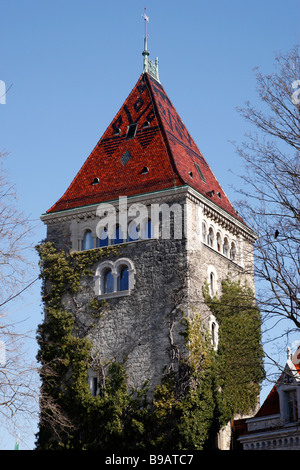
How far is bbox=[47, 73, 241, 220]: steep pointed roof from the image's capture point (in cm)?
3062

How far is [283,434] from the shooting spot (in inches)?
987

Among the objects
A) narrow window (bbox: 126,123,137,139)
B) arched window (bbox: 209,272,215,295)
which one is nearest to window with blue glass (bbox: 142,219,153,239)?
arched window (bbox: 209,272,215,295)

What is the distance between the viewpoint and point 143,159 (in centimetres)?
3141

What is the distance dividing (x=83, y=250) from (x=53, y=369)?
4.28 meters

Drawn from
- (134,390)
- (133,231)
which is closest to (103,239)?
(133,231)

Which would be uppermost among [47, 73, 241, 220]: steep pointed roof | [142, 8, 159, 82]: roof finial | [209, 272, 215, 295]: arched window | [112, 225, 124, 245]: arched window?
[142, 8, 159, 82]: roof finial

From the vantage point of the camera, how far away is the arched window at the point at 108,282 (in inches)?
1171

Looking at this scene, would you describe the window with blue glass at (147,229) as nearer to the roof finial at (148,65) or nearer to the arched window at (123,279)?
the arched window at (123,279)

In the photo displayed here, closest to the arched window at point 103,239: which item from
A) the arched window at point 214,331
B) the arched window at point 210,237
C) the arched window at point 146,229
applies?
the arched window at point 146,229

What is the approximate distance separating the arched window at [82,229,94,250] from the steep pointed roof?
1.10 metres

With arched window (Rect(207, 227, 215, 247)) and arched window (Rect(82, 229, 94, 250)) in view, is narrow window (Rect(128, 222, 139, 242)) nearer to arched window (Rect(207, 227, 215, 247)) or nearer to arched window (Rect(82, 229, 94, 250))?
arched window (Rect(82, 229, 94, 250))
